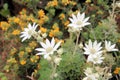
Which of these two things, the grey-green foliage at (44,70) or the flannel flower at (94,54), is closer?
the flannel flower at (94,54)

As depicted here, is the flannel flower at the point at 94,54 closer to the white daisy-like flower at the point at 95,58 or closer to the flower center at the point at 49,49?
the white daisy-like flower at the point at 95,58

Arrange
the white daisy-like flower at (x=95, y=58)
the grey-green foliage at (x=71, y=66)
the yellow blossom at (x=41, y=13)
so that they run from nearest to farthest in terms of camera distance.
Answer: the white daisy-like flower at (x=95, y=58) → the grey-green foliage at (x=71, y=66) → the yellow blossom at (x=41, y=13)

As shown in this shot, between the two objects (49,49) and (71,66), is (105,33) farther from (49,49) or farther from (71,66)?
(49,49)

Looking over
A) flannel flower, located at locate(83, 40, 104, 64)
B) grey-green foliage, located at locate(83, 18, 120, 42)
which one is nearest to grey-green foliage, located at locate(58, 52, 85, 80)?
grey-green foliage, located at locate(83, 18, 120, 42)

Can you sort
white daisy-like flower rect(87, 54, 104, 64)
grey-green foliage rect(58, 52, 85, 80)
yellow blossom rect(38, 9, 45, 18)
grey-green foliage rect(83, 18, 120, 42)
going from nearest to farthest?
white daisy-like flower rect(87, 54, 104, 64) → grey-green foliage rect(58, 52, 85, 80) → grey-green foliage rect(83, 18, 120, 42) → yellow blossom rect(38, 9, 45, 18)

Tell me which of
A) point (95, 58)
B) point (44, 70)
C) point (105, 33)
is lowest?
point (95, 58)

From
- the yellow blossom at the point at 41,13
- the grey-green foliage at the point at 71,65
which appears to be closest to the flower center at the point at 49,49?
the grey-green foliage at the point at 71,65

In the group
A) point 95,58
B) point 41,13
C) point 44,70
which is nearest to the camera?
point 95,58

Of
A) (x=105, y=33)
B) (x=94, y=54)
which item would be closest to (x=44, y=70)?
(x=105, y=33)

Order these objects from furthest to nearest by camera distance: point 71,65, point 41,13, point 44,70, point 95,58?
1. point 41,13
2. point 44,70
3. point 71,65
4. point 95,58

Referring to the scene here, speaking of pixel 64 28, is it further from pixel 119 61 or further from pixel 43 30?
pixel 119 61

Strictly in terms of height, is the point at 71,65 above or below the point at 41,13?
below

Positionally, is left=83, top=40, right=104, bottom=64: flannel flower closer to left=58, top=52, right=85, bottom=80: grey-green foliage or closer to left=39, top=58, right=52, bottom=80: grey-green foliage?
left=58, top=52, right=85, bottom=80: grey-green foliage
